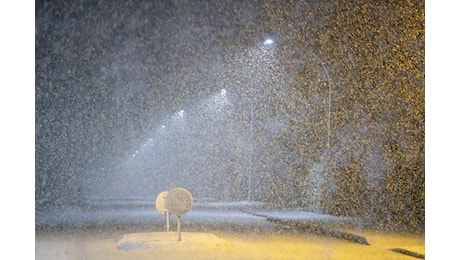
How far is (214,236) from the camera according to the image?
261 centimetres

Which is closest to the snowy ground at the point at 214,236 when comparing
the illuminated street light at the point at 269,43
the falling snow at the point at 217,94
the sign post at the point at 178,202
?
the falling snow at the point at 217,94

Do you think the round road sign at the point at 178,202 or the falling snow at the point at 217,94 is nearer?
the round road sign at the point at 178,202

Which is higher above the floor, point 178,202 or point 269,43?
point 269,43

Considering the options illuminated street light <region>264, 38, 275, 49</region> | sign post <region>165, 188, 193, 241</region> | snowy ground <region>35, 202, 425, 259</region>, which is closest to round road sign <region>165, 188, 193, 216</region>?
sign post <region>165, 188, 193, 241</region>

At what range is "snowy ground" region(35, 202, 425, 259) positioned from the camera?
8.15ft

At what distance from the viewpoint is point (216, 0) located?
2.56 metres

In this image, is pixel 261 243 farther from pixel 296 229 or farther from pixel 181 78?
pixel 181 78

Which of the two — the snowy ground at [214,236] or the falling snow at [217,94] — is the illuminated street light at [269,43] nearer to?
the falling snow at [217,94]

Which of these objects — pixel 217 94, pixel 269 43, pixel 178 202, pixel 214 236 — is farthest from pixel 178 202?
pixel 269 43

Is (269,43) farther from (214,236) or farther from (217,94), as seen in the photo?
(214,236)

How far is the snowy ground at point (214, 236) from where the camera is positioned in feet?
8.15
